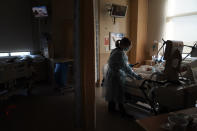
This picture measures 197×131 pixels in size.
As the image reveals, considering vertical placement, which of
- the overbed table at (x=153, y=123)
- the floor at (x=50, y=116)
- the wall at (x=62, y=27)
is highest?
the wall at (x=62, y=27)

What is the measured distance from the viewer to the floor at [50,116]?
2.60 metres

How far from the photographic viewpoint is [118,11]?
4762mm

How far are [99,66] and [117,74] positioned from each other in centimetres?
208

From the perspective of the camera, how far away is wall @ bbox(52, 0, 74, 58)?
15.9ft

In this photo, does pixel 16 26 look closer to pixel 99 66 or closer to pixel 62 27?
pixel 62 27

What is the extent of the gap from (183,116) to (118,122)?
1.74 metres

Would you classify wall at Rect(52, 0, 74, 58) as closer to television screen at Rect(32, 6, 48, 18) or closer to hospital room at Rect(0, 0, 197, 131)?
hospital room at Rect(0, 0, 197, 131)

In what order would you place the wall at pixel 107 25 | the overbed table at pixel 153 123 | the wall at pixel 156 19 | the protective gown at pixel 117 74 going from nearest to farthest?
the overbed table at pixel 153 123 → the protective gown at pixel 117 74 → the wall at pixel 107 25 → the wall at pixel 156 19

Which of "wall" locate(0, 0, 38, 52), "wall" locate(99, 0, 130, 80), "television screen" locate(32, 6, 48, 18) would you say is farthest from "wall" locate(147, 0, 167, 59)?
"wall" locate(0, 0, 38, 52)

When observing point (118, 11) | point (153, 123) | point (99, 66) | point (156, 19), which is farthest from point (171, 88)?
point (156, 19)

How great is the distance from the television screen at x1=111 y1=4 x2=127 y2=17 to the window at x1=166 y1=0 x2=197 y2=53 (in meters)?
1.41

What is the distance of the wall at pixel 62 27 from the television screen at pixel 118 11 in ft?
4.42

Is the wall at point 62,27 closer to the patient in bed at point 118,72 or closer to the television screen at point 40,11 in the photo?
the television screen at point 40,11

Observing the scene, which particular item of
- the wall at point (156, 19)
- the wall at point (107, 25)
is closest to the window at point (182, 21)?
the wall at point (156, 19)
